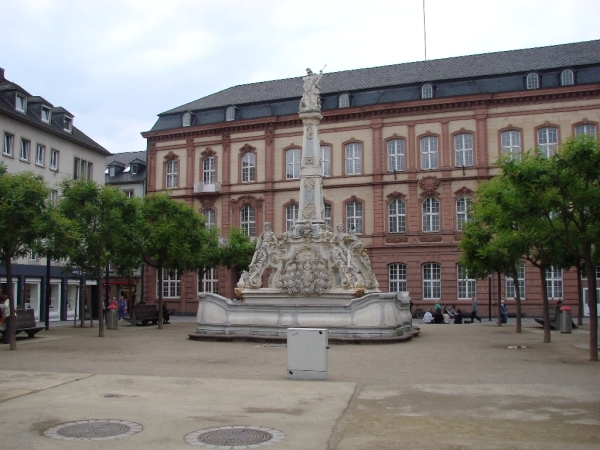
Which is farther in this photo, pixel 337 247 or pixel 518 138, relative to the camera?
pixel 518 138

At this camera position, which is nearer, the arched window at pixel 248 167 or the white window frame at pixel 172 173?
the arched window at pixel 248 167

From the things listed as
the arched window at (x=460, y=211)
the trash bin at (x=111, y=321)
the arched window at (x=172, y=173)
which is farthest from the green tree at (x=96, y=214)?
the arched window at (x=172, y=173)

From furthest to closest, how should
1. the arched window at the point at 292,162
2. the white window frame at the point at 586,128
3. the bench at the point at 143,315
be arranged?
the arched window at the point at 292,162 < the white window frame at the point at 586,128 < the bench at the point at 143,315

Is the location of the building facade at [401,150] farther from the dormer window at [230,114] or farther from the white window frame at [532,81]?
the dormer window at [230,114]

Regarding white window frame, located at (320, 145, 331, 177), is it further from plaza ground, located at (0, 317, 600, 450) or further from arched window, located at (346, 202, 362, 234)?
plaza ground, located at (0, 317, 600, 450)

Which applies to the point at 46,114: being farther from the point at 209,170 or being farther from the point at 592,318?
the point at 592,318

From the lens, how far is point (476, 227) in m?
31.3

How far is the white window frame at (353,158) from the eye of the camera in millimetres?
49516

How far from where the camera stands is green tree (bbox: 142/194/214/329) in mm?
32156

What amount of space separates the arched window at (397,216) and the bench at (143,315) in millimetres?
18524

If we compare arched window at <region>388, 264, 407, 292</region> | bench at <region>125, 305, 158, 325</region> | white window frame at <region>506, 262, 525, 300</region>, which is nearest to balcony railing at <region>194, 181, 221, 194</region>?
arched window at <region>388, 264, 407, 292</region>

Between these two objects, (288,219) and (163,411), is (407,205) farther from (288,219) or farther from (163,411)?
(163,411)

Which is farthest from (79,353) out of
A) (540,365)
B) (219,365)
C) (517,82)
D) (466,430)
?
(517,82)

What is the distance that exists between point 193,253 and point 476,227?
13.2 m
